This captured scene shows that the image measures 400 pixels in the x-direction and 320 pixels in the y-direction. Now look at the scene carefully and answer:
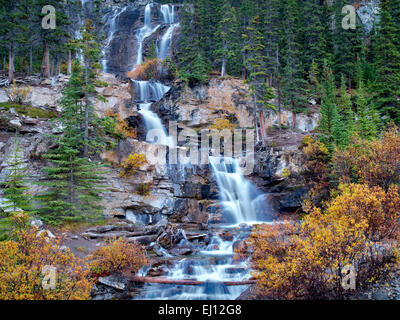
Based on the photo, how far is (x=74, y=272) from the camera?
11.6 meters

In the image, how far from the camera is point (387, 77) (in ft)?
120

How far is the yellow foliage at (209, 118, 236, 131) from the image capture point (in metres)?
36.9

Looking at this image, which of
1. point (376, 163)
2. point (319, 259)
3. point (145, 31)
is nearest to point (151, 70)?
point (145, 31)

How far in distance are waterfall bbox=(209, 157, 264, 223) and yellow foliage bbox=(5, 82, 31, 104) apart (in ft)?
72.8

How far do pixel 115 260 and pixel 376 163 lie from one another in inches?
749

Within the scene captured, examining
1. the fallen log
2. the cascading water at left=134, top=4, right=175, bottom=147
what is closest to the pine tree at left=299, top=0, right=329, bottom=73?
the cascading water at left=134, top=4, right=175, bottom=147

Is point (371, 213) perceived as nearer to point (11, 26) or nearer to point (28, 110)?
point (28, 110)

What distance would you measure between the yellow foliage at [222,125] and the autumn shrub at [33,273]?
27.8m

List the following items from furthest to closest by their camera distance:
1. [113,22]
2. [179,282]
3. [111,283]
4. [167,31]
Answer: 1. [113,22]
2. [167,31]
3. [179,282]
4. [111,283]

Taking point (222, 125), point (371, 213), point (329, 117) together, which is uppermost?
point (329, 117)

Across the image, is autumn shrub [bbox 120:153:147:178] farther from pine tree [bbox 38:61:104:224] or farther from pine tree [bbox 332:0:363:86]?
pine tree [bbox 332:0:363:86]

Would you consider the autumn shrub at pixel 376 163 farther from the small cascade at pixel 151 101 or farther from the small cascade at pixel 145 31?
the small cascade at pixel 145 31
